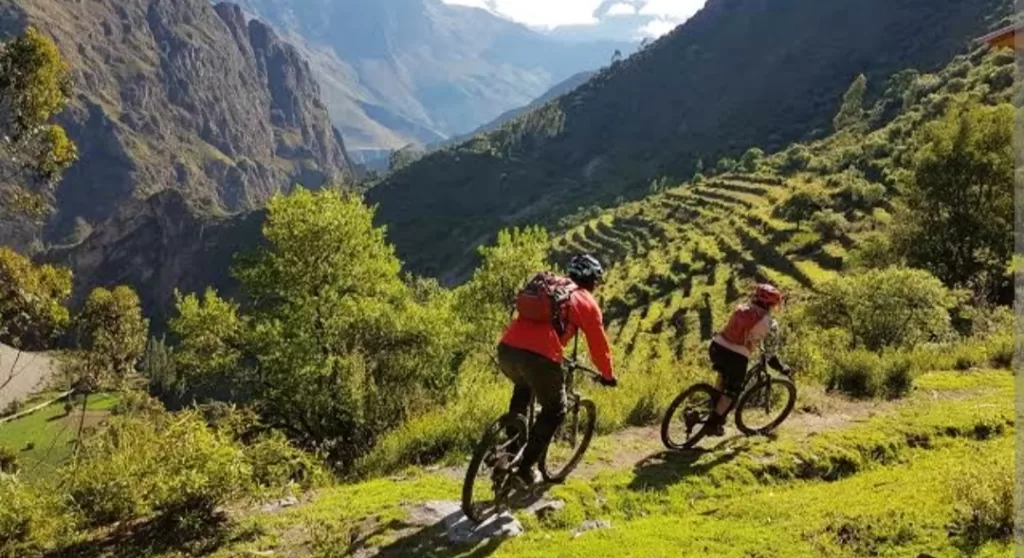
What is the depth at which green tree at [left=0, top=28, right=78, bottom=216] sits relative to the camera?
19172 millimetres

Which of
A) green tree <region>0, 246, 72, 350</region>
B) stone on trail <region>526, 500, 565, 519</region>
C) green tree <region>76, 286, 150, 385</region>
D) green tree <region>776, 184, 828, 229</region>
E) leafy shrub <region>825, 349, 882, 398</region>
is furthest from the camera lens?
green tree <region>776, 184, 828, 229</region>

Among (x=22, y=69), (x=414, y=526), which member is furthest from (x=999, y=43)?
(x=22, y=69)

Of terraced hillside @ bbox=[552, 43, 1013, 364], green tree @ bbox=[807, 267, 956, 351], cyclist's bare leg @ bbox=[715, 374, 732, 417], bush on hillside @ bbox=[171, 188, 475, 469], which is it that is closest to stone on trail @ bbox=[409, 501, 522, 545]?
cyclist's bare leg @ bbox=[715, 374, 732, 417]

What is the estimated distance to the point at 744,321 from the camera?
1148cm

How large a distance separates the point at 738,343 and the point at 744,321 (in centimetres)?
40

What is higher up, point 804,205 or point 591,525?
point 804,205

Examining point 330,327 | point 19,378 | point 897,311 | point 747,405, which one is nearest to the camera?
point 747,405

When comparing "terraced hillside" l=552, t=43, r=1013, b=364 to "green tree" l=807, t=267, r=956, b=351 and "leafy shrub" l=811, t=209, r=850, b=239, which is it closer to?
"leafy shrub" l=811, t=209, r=850, b=239

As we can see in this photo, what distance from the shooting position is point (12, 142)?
19.4 meters

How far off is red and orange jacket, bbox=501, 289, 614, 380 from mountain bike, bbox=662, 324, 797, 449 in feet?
10.7

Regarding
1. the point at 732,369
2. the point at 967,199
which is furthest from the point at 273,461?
the point at 967,199

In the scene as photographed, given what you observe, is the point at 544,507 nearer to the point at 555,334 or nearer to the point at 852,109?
the point at 555,334

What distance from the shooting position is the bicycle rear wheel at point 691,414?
1182cm

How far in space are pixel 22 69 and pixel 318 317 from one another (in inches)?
423
